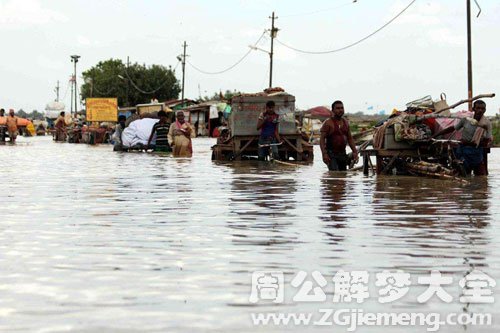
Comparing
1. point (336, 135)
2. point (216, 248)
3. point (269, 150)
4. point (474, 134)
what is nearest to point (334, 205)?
point (216, 248)

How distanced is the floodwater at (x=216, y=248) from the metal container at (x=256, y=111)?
983 cm

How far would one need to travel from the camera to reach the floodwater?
5516 mm

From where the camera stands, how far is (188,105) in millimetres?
85250

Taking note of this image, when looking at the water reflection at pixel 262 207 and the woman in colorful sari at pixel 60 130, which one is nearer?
the water reflection at pixel 262 207

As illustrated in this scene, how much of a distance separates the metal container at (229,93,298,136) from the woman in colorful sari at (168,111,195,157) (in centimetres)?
165

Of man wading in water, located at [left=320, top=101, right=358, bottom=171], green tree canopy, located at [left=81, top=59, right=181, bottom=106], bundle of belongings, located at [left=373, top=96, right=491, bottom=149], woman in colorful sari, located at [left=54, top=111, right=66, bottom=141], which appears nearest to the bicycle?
man wading in water, located at [left=320, top=101, right=358, bottom=171]

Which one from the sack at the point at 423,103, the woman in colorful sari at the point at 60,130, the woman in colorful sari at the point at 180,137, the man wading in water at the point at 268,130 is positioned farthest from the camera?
the woman in colorful sari at the point at 60,130

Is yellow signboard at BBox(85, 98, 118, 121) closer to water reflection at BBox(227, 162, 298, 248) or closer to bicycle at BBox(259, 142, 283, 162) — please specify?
bicycle at BBox(259, 142, 283, 162)

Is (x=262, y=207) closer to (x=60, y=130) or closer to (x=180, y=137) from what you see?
(x=180, y=137)

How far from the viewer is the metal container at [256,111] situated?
2558 cm

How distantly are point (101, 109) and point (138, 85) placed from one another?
5298 cm

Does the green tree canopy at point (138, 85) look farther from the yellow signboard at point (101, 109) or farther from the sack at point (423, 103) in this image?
the sack at point (423, 103)

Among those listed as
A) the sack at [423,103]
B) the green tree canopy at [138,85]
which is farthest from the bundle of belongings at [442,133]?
the green tree canopy at [138,85]

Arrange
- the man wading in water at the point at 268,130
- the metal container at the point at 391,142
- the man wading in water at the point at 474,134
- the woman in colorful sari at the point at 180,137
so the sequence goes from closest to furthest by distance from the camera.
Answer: the man wading in water at the point at 474,134
the metal container at the point at 391,142
the man wading in water at the point at 268,130
the woman in colorful sari at the point at 180,137
